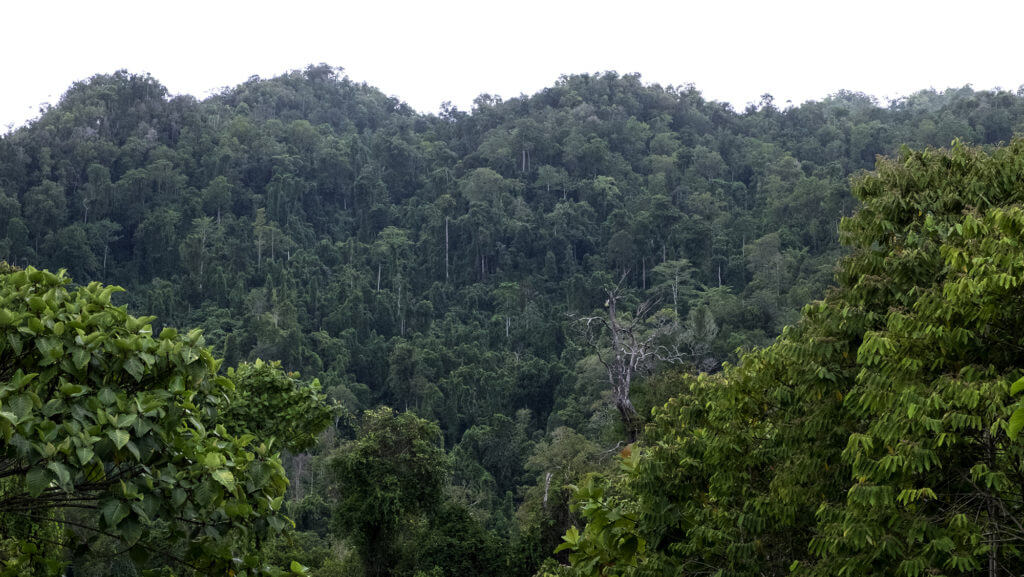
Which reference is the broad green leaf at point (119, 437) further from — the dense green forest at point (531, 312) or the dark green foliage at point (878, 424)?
the dark green foliage at point (878, 424)

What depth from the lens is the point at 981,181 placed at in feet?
16.2

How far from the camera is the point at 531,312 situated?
131ft

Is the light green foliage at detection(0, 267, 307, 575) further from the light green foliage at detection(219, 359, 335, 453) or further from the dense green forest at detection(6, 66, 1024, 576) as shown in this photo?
the light green foliage at detection(219, 359, 335, 453)

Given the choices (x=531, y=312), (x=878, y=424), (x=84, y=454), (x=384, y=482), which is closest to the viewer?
(x=84, y=454)

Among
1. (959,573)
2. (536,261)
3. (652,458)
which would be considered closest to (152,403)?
(959,573)

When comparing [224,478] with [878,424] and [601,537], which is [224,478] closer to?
[601,537]

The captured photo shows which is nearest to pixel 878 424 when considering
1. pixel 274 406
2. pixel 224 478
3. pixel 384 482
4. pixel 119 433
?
pixel 224 478

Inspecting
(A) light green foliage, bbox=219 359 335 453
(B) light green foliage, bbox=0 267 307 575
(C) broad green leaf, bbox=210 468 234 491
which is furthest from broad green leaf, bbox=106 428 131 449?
(A) light green foliage, bbox=219 359 335 453

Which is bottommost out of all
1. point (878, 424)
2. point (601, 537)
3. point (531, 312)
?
point (531, 312)

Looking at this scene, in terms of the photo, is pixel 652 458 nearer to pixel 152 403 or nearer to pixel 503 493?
pixel 152 403

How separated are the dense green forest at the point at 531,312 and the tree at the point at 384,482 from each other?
0.06m

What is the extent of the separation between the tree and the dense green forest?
58 mm

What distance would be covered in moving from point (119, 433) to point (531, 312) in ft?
123

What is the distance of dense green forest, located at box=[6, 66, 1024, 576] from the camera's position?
12.7 ft
